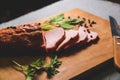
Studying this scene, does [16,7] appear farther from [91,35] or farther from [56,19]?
[91,35]

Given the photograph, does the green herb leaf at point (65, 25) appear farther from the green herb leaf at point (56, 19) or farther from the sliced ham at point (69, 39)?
the sliced ham at point (69, 39)

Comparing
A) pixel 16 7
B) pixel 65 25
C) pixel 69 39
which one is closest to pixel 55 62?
pixel 69 39

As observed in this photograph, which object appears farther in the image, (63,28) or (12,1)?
(12,1)

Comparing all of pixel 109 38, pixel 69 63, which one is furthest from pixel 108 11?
pixel 69 63

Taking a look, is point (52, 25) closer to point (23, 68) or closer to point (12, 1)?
point (23, 68)

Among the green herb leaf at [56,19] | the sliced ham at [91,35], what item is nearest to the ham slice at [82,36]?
the sliced ham at [91,35]

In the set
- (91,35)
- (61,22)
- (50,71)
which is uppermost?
(61,22)
